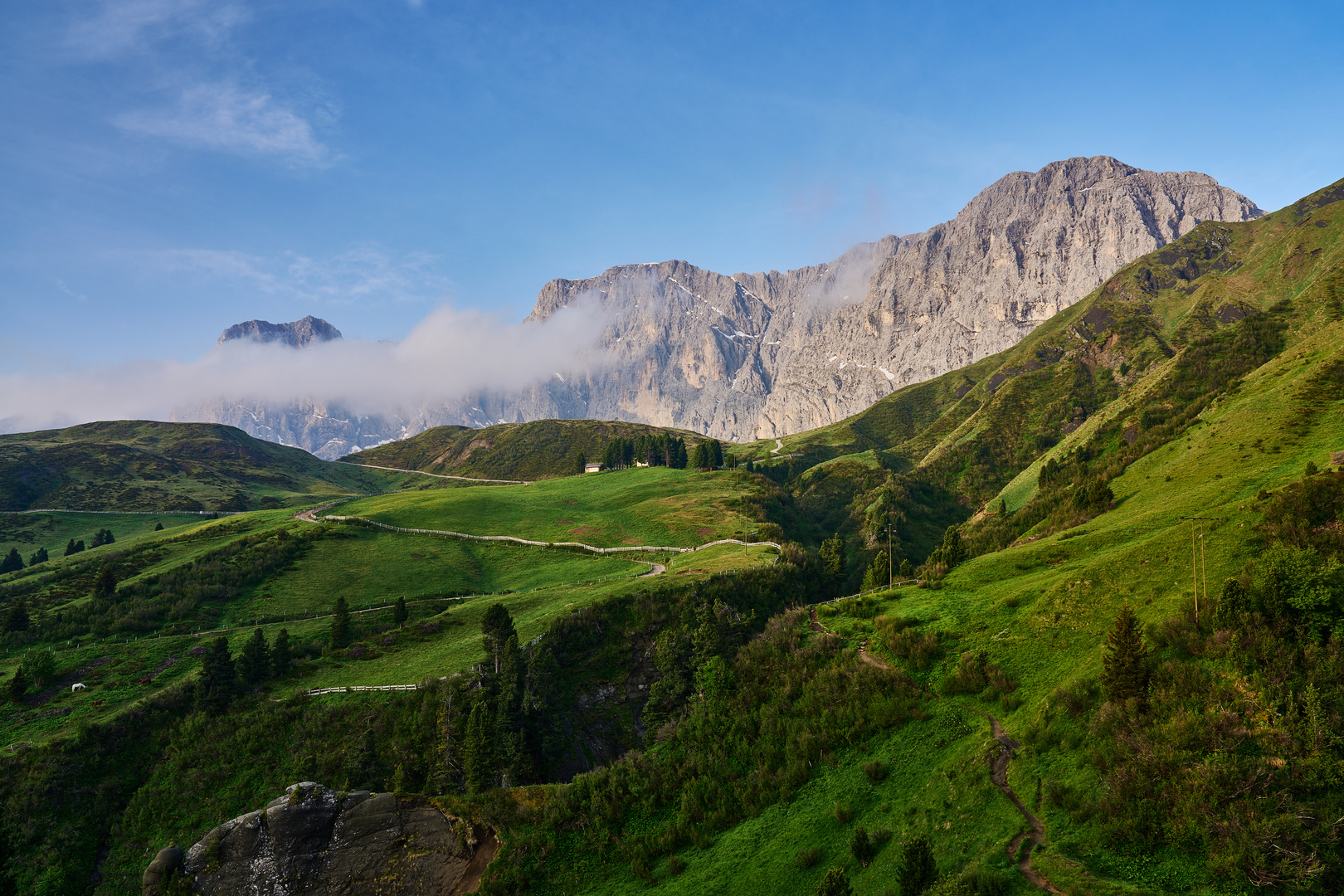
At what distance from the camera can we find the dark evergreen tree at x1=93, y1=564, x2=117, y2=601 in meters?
78.5

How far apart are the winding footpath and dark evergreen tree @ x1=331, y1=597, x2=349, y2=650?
59.9m

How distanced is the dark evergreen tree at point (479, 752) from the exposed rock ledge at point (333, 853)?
695 centimetres

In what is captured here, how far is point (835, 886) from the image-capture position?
22.9 meters

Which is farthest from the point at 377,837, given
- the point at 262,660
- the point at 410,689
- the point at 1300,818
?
the point at 1300,818

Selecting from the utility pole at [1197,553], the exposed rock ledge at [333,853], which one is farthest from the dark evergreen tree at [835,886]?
the exposed rock ledge at [333,853]

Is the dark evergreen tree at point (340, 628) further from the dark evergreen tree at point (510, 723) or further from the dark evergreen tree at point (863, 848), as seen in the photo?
the dark evergreen tree at point (863, 848)

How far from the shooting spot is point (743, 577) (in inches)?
2960

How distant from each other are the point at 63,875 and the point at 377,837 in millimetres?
25670

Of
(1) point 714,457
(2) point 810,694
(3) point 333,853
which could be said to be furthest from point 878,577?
(1) point 714,457

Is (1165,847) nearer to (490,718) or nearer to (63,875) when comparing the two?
(490,718)

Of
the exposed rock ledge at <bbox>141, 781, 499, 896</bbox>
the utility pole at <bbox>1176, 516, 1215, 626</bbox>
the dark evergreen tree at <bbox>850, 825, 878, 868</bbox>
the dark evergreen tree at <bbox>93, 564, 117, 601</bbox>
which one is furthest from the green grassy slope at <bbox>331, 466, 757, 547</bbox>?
the dark evergreen tree at <bbox>850, 825, 878, 868</bbox>

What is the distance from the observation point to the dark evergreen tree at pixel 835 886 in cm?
2291

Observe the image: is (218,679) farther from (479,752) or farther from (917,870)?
(917,870)

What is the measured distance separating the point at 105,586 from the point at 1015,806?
102 m
